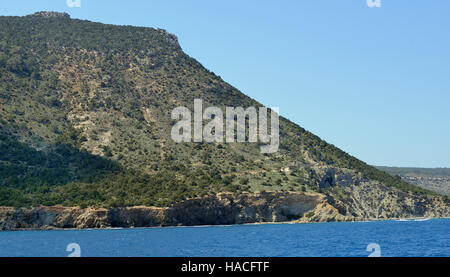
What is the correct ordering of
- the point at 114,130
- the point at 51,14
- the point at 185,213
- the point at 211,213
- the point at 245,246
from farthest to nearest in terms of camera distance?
the point at 51,14, the point at 114,130, the point at 211,213, the point at 185,213, the point at 245,246

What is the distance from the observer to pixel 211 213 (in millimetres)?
112000

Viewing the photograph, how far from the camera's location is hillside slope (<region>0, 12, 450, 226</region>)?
11381cm

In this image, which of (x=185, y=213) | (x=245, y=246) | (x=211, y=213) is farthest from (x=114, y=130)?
(x=245, y=246)

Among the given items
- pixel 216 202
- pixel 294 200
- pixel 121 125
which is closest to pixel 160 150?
pixel 121 125

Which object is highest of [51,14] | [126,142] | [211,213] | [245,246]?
[51,14]

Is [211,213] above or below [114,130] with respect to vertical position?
below

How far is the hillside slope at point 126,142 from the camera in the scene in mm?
113812

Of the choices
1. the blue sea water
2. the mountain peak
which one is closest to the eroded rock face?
the blue sea water

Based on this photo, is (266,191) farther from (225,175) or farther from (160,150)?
(160,150)

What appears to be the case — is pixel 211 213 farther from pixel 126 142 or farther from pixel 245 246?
pixel 245 246

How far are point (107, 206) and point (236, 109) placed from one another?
5969cm

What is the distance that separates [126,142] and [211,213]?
30.7 meters

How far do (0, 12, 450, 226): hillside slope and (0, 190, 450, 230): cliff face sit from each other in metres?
1.29

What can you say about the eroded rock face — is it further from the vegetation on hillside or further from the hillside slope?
the vegetation on hillside
